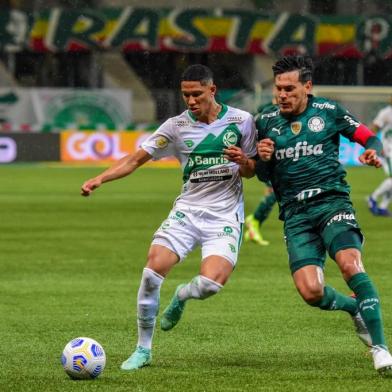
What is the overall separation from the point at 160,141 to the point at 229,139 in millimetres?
503

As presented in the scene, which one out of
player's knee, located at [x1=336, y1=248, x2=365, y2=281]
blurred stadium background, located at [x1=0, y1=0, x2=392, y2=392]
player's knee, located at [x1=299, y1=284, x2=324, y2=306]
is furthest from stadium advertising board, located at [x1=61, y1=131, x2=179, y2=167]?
player's knee, located at [x1=336, y1=248, x2=365, y2=281]

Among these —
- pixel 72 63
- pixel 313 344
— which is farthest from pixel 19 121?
pixel 313 344

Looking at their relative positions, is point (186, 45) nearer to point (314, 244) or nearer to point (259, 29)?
point (259, 29)


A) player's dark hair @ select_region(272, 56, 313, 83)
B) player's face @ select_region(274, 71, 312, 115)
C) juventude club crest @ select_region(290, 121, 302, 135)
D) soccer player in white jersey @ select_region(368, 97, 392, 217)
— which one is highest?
player's dark hair @ select_region(272, 56, 313, 83)

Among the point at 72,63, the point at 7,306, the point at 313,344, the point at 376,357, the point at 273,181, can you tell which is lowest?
the point at 72,63

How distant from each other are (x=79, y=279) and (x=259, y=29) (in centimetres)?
3323

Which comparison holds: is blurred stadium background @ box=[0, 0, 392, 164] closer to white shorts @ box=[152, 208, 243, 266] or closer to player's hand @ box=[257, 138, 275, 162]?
white shorts @ box=[152, 208, 243, 266]

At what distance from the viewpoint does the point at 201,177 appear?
8.66 m

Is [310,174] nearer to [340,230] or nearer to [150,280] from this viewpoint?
[340,230]

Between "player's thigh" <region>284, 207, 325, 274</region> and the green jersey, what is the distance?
0.15 meters

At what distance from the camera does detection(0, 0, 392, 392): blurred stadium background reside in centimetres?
848

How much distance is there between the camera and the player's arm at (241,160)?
8.22 meters

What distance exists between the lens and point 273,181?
8.48 m

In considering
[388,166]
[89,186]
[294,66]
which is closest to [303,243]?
[294,66]
